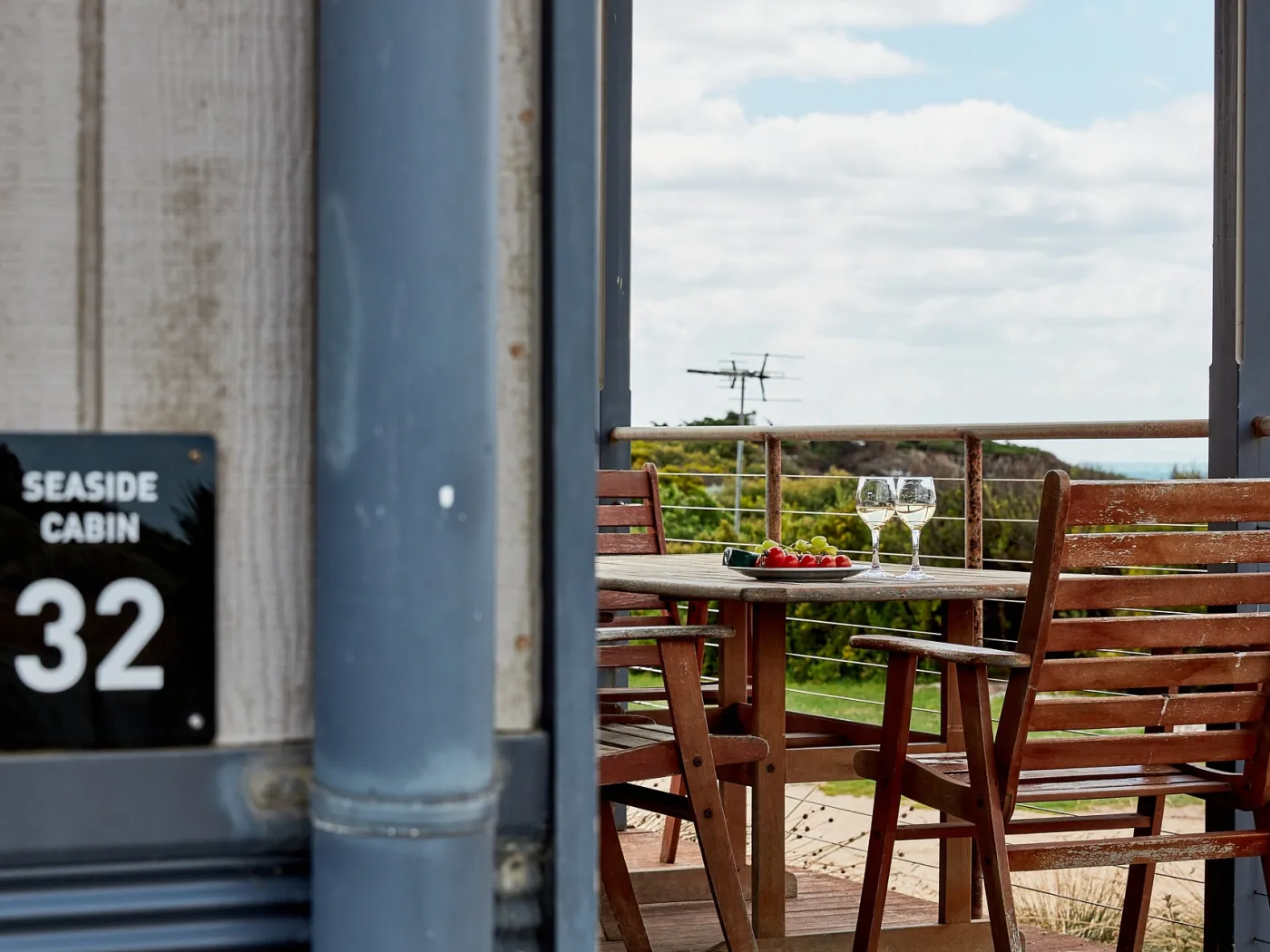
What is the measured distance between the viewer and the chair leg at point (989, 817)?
1.94 m

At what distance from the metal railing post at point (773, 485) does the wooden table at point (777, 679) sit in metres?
0.93

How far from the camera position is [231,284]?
71 centimetres

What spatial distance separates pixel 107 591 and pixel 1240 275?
93.9 inches

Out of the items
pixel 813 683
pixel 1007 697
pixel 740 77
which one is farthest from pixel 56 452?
pixel 740 77

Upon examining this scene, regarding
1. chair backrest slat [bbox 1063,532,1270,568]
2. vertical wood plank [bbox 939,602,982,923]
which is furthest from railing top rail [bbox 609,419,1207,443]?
chair backrest slat [bbox 1063,532,1270,568]

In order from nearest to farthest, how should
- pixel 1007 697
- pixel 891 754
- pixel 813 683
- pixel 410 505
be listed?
pixel 410 505
pixel 1007 697
pixel 891 754
pixel 813 683

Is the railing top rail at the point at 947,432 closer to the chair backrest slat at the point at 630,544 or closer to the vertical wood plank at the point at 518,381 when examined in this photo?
the chair backrest slat at the point at 630,544

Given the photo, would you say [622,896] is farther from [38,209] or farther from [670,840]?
[38,209]

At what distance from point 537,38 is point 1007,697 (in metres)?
1.43

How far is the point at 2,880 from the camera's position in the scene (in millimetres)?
678

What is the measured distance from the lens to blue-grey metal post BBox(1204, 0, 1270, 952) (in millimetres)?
2572

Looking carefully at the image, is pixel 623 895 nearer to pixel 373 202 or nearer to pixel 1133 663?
pixel 1133 663

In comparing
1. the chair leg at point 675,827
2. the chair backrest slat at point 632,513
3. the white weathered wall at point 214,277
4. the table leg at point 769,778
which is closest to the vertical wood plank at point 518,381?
the white weathered wall at point 214,277

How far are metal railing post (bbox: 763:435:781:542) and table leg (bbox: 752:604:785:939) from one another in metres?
1.23
